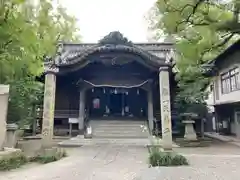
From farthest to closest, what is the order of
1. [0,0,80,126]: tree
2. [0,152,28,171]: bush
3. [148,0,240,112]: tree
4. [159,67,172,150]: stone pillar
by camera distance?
1. [159,67,172,150]: stone pillar
2. [0,152,28,171]: bush
3. [0,0,80,126]: tree
4. [148,0,240,112]: tree

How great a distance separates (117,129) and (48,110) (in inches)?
297

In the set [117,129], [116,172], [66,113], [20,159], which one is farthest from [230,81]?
[20,159]

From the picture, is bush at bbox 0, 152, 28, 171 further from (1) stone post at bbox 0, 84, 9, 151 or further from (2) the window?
(2) the window

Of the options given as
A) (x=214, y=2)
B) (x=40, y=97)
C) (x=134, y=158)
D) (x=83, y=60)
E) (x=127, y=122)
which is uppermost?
(x=83, y=60)

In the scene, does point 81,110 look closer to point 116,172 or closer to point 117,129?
point 117,129

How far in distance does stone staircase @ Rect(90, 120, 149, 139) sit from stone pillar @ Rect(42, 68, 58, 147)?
6274 millimetres

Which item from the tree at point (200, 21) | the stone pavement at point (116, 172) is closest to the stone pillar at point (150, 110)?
the stone pavement at point (116, 172)

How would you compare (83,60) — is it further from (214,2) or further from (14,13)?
(214,2)

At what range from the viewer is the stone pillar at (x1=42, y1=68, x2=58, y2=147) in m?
8.95

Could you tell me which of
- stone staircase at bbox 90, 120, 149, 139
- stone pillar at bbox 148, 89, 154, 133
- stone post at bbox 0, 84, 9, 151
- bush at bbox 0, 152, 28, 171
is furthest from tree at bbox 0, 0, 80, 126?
stone pillar at bbox 148, 89, 154, 133

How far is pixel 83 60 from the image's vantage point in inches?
638

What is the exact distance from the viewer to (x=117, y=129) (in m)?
16.0

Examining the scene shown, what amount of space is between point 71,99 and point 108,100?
3391 mm

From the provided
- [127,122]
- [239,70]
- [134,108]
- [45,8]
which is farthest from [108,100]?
[45,8]
